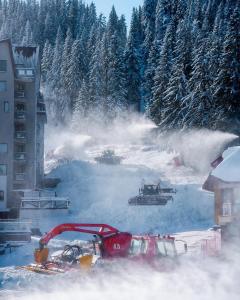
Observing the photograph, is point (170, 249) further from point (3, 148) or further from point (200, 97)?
point (200, 97)

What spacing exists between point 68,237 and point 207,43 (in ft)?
102

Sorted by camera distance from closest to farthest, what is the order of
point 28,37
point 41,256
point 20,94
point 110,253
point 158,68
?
point 41,256
point 110,253
point 20,94
point 158,68
point 28,37

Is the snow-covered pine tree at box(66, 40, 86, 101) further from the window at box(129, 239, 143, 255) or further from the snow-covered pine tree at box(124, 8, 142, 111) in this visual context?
the window at box(129, 239, 143, 255)

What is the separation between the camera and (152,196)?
125 ft

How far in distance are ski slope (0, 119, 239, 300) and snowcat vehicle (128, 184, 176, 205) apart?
668 mm

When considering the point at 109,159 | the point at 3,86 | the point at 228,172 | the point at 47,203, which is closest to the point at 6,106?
the point at 3,86

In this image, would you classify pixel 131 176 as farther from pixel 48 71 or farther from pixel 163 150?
pixel 48 71

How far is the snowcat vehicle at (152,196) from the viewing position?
37750mm

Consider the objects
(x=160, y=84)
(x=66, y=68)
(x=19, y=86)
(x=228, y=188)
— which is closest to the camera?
(x=228, y=188)

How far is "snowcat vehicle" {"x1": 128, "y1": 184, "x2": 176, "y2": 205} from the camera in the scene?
37.8 meters

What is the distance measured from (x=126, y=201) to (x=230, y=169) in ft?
46.3

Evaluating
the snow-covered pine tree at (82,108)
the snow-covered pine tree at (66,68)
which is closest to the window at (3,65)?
the snow-covered pine tree at (82,108)

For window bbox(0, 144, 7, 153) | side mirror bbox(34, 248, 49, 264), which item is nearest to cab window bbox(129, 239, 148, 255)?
side mirror bbox(34, 248, 49, 264)

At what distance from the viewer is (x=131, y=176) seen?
47156 millimetres
